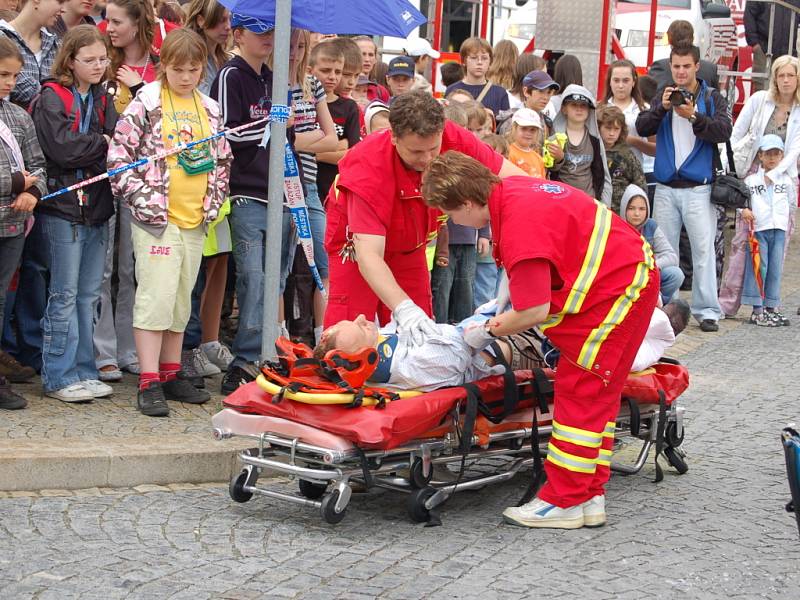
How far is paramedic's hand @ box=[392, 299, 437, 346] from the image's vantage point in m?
5.89

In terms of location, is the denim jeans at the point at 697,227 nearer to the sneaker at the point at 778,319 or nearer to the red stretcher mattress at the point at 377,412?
the sneaker at the point at 778,319

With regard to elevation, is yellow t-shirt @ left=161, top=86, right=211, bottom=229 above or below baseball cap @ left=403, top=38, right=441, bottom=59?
below

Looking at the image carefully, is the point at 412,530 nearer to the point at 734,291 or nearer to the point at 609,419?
the point at 609,419

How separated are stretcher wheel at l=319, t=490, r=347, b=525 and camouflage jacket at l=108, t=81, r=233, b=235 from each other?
223cm

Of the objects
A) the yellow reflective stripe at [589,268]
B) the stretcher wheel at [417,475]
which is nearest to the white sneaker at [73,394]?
the stretcher wheel at [417,475]

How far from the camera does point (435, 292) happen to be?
356 inches

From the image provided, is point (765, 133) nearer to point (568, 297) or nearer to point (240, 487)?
point (568, 297)

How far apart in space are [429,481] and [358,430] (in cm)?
57

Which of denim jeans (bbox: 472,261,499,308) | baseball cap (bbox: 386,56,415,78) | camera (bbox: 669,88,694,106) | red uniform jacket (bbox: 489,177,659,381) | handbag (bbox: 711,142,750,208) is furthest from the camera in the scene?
handbag (bbox: 711,142,750,208)

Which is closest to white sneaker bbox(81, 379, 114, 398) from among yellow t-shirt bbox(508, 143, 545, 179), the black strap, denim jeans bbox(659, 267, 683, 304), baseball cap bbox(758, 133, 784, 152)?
the black strap

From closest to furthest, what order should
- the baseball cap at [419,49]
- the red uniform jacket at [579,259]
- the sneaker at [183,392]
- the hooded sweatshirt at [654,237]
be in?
the red uniform jacket at [579,259]
the sneaker at [183,392]
the hooded sweatshirt at [654,237]
the baseball cap at [419,49]

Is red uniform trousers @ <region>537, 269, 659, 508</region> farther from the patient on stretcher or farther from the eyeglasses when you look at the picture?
the eyeglasses

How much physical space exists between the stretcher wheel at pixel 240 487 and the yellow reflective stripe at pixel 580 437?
1.36 m

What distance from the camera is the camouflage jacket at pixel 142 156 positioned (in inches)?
280
